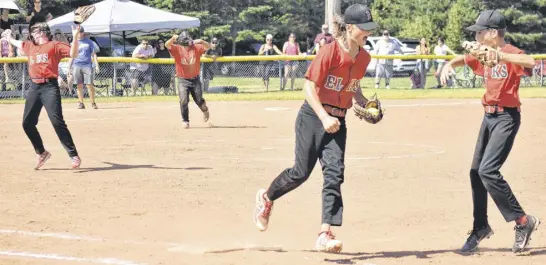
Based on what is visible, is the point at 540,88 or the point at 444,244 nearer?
the point at 444,244

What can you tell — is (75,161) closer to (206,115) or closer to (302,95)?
(206,115)

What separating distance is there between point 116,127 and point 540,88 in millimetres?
14397

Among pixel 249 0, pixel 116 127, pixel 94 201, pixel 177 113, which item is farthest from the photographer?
pixel 249 0

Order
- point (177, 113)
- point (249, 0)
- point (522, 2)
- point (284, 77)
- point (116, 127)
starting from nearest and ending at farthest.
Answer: point (116, 127)
point (177, 113)
point (284, 77)
point (249, 0)
point (522, 2)

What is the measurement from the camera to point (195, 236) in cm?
854

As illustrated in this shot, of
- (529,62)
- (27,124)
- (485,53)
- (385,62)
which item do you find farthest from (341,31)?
(385,62)

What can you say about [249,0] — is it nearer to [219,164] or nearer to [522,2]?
[522,2]

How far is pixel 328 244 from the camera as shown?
7.42 m

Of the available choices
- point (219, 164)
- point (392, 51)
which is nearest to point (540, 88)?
point (392, 51)

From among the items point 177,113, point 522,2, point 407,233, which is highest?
point 407,233

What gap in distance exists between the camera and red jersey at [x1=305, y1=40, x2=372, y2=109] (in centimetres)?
750

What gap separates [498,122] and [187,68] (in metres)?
11.0

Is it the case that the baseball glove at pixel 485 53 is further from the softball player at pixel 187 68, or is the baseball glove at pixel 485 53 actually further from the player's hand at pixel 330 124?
the softball player at pixel 187 68

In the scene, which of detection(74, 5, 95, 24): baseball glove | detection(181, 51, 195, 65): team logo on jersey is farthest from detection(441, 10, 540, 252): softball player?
detection(181, 51, 195, 65): team logo on jersey
